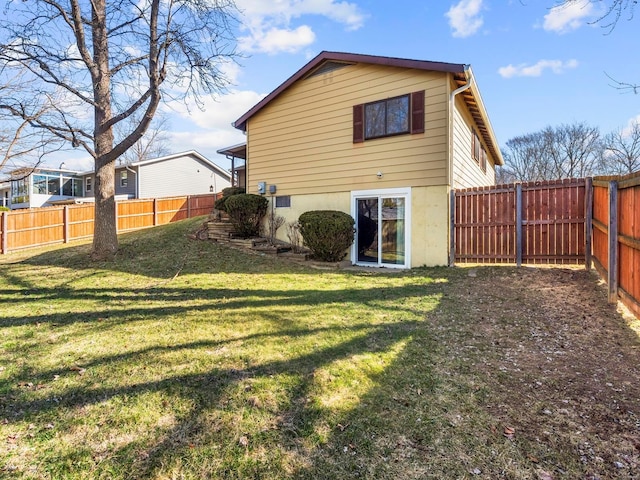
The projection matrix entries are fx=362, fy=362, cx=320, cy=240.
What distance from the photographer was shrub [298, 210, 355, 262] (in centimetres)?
874

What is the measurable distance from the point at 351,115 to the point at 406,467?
882 cm

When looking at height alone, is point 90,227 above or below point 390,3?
below

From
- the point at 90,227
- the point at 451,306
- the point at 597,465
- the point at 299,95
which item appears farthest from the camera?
the point at 90,227

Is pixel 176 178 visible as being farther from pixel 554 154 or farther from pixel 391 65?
pixel 554 154

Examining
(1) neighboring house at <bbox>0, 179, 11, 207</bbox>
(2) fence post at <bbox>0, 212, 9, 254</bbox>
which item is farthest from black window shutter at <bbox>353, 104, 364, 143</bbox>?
(1) neighboring house at <bbox>0, 179, 11, 207</bbox>

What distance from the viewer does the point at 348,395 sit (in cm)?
284

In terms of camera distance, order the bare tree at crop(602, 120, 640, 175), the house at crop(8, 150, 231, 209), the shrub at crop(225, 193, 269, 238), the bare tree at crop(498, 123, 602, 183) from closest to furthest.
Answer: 1. the shrub at crop(225, 193, 269, 238)
2. the house at crop(8, 150, 231, 209)
3. the bare tree at crop(602, 120, 640, 175)
4. the bare tree at crop(498, 123, 602, 183)

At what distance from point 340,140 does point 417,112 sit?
2.19 meters

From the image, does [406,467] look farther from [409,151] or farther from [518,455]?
[409,151]

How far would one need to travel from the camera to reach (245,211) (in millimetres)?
10617

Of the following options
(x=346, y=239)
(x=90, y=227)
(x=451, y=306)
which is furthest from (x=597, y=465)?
(x=90, y=227)

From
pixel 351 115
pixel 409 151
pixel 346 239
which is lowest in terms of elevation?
pixel 346 239

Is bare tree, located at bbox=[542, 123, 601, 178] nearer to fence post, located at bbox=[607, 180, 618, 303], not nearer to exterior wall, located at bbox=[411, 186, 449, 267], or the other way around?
exterior wall, located at bbox=[411, 186, 449, 267]

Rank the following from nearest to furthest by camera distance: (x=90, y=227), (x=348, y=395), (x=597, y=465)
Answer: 1. (x=597, y=465)
2. (x=348, y=395)
3. (x=90, y=227)
